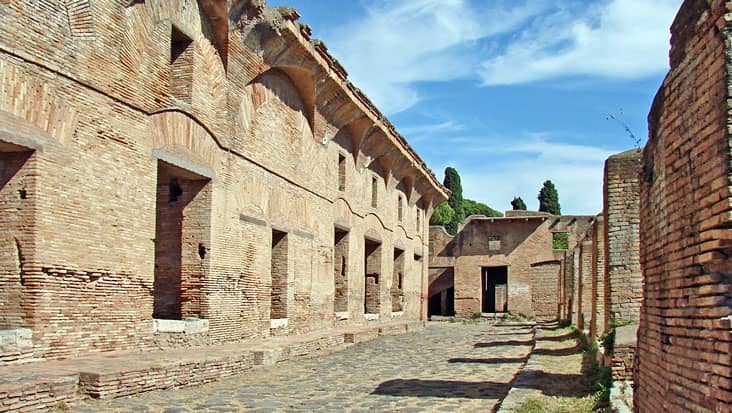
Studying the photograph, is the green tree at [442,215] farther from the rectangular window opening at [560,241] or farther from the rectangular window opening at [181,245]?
the rectangular window opening at [181,245]

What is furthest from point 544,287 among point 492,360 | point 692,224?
point 692,224

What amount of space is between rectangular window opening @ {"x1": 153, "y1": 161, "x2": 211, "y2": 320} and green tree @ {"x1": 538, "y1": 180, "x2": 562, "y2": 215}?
44282mm

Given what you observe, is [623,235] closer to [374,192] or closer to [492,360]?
[492,360]

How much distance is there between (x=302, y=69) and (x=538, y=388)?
845 cm

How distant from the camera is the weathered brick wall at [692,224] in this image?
11.6 feet

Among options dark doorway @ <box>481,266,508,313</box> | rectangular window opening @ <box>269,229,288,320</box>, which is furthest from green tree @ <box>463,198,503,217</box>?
rectangular window opening @ <box>269,229,288,320</box>

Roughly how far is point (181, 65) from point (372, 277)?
1243 cm

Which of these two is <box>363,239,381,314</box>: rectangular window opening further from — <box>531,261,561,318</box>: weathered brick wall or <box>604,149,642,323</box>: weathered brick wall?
<box>604,149,642,323</box>: weathered brick wall

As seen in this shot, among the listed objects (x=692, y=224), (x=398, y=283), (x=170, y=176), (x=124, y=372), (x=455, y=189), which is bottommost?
(x=124, y=372)

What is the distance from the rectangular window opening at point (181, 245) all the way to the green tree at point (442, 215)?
125ft

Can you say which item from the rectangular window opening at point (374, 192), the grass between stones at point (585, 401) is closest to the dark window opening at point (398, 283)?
the rectangular window opening at point (374, 192)

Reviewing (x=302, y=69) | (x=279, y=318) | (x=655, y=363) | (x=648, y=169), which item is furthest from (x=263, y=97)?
(x=655, y=363)

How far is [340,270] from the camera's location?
18703mm

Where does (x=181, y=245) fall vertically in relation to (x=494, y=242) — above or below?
below
